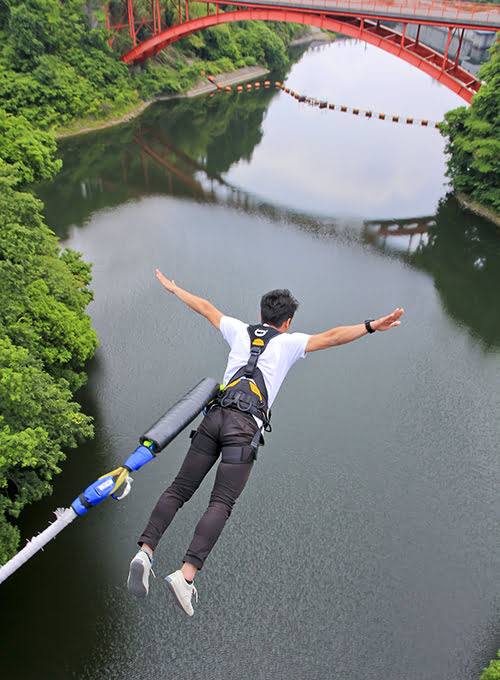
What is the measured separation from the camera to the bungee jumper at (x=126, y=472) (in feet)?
13.7

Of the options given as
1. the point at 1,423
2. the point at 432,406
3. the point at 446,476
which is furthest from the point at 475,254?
the point at 1,423

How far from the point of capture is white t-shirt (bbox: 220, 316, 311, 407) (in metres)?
4.52

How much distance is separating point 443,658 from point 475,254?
17.7 m

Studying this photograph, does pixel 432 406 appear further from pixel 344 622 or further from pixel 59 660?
pixel 59 660

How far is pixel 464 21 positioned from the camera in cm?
2353

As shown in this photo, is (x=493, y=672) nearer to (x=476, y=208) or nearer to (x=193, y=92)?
(x=476, y=208)

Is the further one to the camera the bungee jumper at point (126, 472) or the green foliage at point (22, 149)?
the green foliage at point (22, 149)

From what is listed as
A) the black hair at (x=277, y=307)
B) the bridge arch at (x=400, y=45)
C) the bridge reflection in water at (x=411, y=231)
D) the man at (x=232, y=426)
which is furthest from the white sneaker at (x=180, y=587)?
the bridge arch at (x=400, y=45)

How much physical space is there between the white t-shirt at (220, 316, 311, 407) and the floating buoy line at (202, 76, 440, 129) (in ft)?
129

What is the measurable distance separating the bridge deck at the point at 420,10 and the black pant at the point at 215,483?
26.4 m

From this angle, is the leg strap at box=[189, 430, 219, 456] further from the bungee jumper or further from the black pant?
the bungee jumper

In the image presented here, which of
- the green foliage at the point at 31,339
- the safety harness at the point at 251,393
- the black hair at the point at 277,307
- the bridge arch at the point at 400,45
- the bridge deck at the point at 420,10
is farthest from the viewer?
the bridge arch at the point at 400,45

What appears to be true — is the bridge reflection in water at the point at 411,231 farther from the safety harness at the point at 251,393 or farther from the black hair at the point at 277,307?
the safety harness at the point at 251,393

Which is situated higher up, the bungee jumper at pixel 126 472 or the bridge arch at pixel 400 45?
the bridge arch at pixel 400 45
